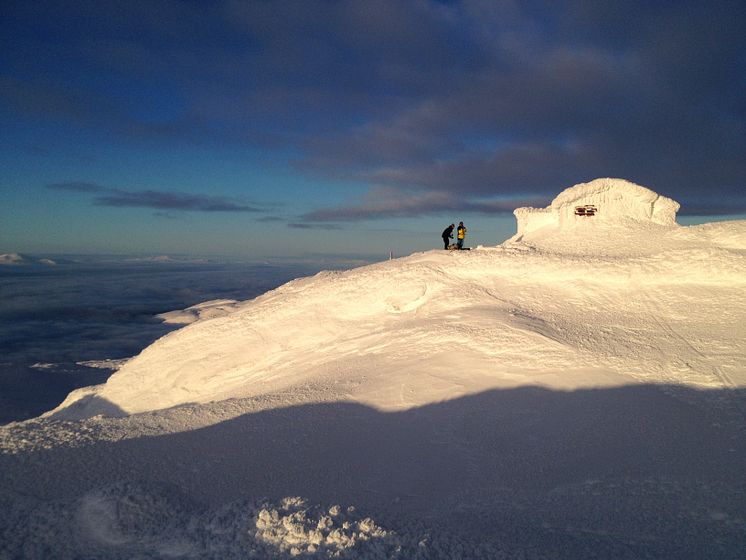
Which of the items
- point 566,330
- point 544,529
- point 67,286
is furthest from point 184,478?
point 67,286

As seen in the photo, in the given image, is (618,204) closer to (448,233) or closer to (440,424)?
(448,233)

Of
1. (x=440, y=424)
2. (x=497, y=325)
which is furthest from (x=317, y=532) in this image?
(x=497, y=325)

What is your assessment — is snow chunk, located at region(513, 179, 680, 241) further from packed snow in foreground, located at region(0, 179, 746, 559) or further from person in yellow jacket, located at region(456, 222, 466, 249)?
person in yellow jacket, located at region(456, 222, 466, 249)

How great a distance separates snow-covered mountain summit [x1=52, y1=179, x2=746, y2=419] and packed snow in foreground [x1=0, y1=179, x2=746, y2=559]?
62mm

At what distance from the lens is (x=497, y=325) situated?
355 inches

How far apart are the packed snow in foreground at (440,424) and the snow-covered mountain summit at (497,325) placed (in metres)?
0.06

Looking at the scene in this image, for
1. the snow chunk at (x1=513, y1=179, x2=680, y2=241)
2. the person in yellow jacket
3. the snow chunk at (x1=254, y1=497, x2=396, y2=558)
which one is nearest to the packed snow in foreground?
the snow chunk at (x1=254, y1=497, x2=396, y2=558)

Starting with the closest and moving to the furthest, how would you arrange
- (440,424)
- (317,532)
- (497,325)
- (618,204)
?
(317,532), (440,424), (497,325), (618,204)

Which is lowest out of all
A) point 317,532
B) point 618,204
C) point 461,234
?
point 317,532

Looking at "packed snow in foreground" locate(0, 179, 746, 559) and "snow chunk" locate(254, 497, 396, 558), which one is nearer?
"snow chunk" locate(254, 497, 396, 558)

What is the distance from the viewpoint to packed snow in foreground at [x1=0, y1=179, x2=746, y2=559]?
4328mm

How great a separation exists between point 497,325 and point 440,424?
3038mm

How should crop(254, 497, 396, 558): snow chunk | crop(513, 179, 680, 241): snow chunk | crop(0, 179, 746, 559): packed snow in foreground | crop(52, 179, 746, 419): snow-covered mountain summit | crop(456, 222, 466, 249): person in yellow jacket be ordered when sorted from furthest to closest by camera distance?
crop(456, 222, 466, 249): person in yellow jacket
crop(513, 179, 680, 241): snow chunk
crop(52, 179, 746, 419): snow-covered mountain summit
crop(0, 179, 746, 559): packed snow in foreground
crop(254, 497, 396, 558): snow chunk

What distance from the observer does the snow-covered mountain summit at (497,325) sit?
313 inches
